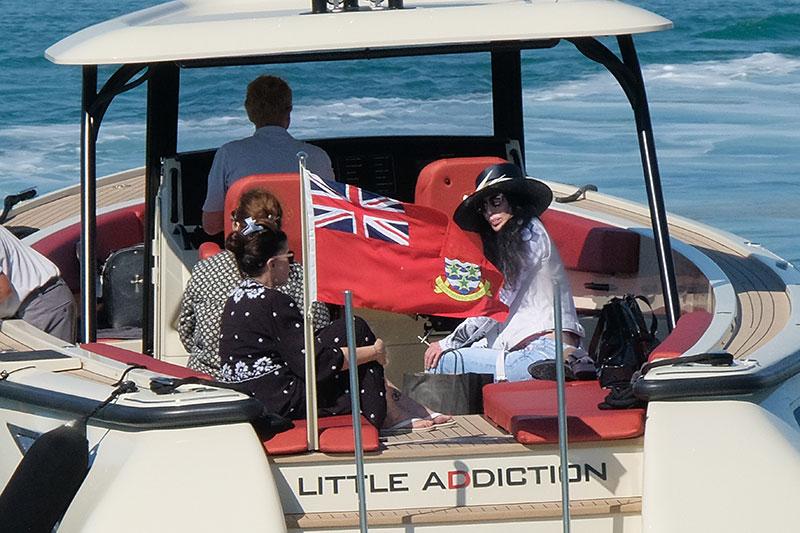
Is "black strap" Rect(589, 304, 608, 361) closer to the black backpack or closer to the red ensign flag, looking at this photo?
the black backpack

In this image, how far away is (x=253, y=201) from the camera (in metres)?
4.11

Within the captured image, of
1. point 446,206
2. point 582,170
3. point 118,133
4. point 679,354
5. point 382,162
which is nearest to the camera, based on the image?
A: point 679,354

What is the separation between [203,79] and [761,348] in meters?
13.8

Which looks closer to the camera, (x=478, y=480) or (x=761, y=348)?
(x=478, y=480)

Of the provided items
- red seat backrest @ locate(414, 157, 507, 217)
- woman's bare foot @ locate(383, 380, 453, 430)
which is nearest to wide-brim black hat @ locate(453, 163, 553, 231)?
woman's bare foot @ locate(383, 380, 453, 430)

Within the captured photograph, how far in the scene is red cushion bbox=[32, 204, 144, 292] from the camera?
5.81m

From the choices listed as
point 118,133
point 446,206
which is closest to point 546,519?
point 446,206

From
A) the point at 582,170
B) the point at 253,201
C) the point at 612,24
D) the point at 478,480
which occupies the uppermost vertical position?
the point at 612,24

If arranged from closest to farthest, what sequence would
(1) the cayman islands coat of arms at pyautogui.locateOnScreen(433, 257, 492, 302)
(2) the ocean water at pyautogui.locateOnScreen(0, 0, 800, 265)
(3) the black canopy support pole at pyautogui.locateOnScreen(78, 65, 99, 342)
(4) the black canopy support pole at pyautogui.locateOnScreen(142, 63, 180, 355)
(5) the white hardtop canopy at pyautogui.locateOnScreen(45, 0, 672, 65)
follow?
(5) the white hardtop canopy at pyautogui.locateOnScreen(45, 0, 672, 65) → (1) the cayman islands coat of arms at pyautogui.locateOnScreen(433, 257, 492, 302) → (3) the black canopy support pole at pyautogui.locateOnScreen(78, 65, 99, 342) → (4) the black canopy support pole at pyautogui.locateOnScreen(142, 63, 180, 355) → (2) the ocean water at pyautogui.locateOnScreen(0, 0, 800, 265)

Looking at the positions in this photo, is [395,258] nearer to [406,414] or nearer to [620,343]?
[406,414]

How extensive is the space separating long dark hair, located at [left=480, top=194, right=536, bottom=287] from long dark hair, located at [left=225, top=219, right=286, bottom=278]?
2.30 feet

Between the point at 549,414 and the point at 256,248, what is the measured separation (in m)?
0.86

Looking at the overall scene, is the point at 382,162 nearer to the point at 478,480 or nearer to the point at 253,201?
the point at 253,201

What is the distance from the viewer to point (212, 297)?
13.9 feet
